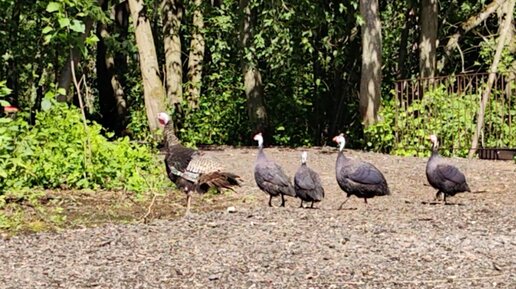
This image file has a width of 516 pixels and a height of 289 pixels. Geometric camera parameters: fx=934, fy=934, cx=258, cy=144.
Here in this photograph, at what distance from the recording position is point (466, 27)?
22.6 meters

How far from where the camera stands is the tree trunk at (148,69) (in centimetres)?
1903

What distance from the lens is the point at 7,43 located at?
18062 mm

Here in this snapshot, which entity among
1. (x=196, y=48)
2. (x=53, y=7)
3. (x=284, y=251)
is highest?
(x=196, y=48)

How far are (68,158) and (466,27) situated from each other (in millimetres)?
13881

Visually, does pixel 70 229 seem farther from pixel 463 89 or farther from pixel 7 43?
pixel 463 89

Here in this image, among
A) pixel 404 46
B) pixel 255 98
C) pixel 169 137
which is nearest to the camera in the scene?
pixel 169 137

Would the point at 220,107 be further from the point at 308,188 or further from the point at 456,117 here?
the point at 308,188

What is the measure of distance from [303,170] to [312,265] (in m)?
3.78

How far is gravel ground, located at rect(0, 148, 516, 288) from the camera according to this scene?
21.0 ft

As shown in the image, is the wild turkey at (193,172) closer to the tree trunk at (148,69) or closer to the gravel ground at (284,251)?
the gravel ground at (284,251)

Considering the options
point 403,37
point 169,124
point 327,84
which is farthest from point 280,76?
point 169,124

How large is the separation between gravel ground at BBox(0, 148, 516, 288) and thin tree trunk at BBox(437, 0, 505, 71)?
1251 cm

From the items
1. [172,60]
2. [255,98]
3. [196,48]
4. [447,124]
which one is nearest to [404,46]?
[255,98]

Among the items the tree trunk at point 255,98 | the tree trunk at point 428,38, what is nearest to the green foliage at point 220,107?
the tree trunk at point 255,98
